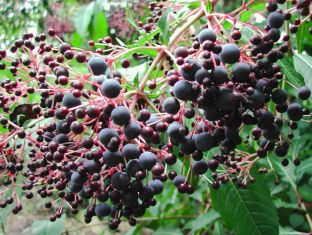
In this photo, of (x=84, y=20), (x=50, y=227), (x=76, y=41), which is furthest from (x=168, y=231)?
(x=76, y=41)

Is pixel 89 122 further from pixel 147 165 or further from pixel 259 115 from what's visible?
pixel 259 115

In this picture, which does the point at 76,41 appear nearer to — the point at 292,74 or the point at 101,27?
the point at 101,27

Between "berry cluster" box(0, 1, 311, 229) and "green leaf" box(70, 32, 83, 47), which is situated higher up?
"berry cluster" box(0, 1, 311, 229)

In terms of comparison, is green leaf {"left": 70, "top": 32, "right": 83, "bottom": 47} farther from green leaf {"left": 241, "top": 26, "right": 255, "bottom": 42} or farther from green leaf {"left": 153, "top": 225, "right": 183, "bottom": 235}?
green leaf {"left": 241, "top": 26, "right": 255, "bottom": 42}

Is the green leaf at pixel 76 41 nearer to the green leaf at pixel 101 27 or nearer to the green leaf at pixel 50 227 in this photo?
the green leaf at pixel 101 27

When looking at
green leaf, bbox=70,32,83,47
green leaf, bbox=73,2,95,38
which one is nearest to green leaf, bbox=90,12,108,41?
green leaf, bbox=73,2,95,38

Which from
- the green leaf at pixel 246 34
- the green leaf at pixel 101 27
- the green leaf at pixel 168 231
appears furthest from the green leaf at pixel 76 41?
the green leaf at pixel 246 34

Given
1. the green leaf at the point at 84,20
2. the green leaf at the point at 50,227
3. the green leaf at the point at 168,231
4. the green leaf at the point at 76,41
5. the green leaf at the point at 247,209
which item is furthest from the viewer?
the green leaf at the point at 76,41
